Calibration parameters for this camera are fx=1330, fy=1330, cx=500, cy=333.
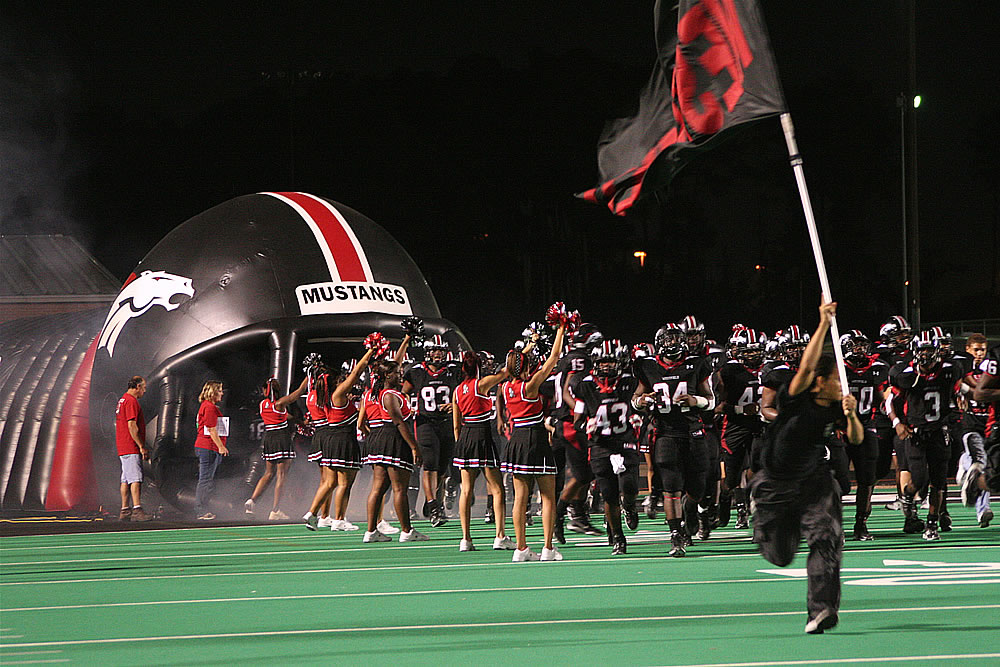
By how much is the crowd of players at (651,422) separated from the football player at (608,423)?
12 mm

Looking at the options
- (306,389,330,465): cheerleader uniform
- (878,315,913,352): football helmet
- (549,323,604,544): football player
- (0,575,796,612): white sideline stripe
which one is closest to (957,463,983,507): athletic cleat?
(878,315,913,352): football helmet

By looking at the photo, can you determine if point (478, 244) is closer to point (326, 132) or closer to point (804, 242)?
point (326, 132)

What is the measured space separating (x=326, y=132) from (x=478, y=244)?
6649mm

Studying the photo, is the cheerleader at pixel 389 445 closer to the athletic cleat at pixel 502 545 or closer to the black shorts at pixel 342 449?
the black shorts at pixel 342 449

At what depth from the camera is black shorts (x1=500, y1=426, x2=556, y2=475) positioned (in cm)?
1088

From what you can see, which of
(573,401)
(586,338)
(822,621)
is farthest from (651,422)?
(822,621)

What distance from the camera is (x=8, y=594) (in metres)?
9.48

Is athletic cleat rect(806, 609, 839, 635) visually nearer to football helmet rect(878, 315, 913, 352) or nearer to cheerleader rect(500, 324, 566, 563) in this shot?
cheerleader rect(500, 324, 566, 563)

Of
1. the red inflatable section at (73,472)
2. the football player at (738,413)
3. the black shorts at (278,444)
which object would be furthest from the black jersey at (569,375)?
the red inflatable section at (73,472)

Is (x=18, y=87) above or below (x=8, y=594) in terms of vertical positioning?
above

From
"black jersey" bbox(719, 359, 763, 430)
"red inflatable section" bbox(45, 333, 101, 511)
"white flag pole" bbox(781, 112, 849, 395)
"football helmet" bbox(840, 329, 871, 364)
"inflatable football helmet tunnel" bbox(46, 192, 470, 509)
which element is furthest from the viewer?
"red inflatable section" bbox(45, 333, 101, 511)

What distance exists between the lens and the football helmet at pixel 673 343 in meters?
11.6

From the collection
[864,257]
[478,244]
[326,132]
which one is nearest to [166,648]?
[478,244]

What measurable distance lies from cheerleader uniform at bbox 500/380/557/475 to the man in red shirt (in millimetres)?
7226
